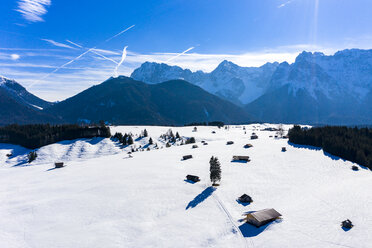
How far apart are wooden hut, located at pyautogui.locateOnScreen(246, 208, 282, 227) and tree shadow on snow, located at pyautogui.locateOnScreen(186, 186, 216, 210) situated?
1387cm

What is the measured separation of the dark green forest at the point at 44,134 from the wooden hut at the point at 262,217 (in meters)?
142

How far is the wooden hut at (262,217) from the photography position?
153 feet

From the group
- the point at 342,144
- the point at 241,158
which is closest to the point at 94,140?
the point at 241,158

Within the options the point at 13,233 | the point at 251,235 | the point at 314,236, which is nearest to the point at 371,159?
the point at 314,236

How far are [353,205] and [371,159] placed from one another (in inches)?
1990

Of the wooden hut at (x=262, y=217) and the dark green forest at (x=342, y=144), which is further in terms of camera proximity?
the dark green forest at (x=342, y=144)

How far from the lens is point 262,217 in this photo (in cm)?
4747

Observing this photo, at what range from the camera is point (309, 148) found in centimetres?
11375

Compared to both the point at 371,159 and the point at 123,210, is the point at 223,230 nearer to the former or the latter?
the point at 123,210

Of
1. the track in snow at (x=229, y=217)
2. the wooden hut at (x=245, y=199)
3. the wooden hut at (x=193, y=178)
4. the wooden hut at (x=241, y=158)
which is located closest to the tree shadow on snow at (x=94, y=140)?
the wooden hut at (x=241, y=158)

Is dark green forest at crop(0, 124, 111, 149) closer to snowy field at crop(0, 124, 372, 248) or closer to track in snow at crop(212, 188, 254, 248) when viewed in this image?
snowy field at crop(0, 124, 372, 248)

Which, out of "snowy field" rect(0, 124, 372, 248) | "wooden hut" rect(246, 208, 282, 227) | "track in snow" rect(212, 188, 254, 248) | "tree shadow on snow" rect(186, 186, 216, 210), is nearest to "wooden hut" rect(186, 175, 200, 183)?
"snowy field" rect(0, 124, 372, 248)

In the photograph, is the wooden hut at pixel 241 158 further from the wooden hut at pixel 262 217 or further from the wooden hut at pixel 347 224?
the wooden hut at pixel 347 224

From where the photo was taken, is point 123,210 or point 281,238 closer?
point 281,238
